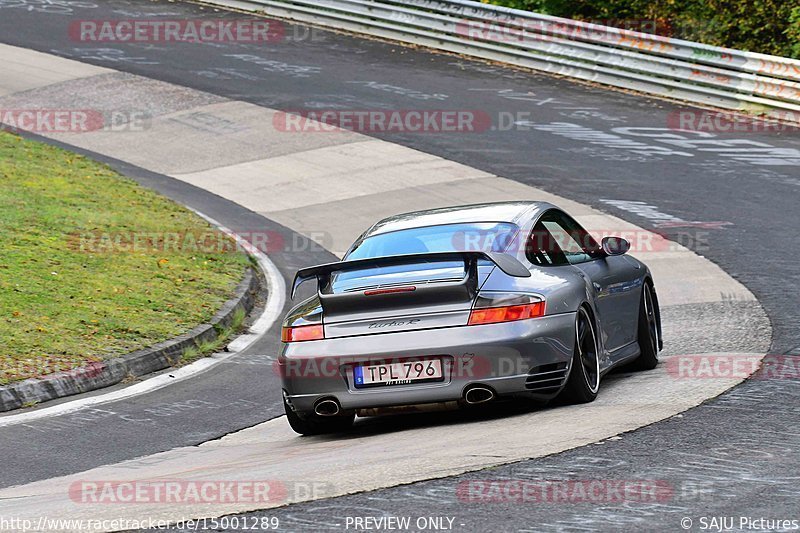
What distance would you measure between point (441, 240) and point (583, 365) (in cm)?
127

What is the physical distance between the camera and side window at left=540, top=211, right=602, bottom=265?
29.8ft

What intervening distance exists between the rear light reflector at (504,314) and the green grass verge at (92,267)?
403 cm

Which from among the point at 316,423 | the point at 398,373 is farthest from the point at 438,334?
the point at 316,423

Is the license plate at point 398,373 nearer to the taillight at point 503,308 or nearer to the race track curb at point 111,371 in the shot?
the taillight at point 503,308

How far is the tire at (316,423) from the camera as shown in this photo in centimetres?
833

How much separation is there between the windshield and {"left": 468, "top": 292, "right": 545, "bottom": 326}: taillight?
612 millimetres

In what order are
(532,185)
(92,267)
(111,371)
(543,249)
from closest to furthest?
1. (543,249)
2. (111,371)
3. (92,267)
4. (532,185)

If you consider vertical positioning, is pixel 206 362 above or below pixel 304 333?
below

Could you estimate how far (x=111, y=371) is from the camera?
10742mm

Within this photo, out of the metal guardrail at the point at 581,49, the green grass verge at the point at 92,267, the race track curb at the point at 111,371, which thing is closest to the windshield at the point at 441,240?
the race track curb at the point at 111,371

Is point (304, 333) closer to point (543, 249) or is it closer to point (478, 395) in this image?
point (478, 395)

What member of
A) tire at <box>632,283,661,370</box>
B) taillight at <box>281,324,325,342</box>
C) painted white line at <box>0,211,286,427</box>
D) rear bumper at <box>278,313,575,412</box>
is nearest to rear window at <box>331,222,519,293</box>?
taillight at <box>281,324,325,342</box>

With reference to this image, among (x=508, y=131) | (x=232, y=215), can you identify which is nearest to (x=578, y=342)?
(x=232, y=215)

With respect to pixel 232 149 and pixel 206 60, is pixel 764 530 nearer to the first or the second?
pixel 232 149
